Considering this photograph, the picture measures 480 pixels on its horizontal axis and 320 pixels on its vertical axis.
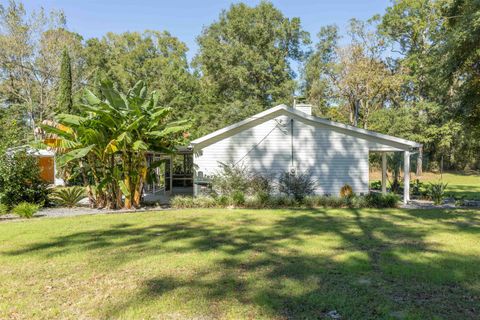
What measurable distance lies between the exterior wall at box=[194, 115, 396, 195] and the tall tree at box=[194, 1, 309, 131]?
690 inches

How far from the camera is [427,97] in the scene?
120 ft

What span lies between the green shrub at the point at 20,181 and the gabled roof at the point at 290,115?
5.78 metres

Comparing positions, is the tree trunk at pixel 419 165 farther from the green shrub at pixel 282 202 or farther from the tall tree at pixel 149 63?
the green shrub at pixel 282 202

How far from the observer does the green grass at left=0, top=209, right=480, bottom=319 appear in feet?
13.5

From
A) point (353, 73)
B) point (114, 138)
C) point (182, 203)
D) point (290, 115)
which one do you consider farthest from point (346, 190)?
point (353, 73)

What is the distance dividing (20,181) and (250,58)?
24.7 meters

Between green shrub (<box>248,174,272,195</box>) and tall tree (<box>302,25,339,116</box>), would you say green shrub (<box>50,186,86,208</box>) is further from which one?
tall tree (<box>302,25,339,116</box>)

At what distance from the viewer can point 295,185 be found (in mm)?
14711

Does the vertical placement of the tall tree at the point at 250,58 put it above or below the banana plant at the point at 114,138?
above

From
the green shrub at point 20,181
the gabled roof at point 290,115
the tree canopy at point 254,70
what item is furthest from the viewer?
the tree canopy at point 254,70

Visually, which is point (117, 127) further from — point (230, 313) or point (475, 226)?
point (475, 226)

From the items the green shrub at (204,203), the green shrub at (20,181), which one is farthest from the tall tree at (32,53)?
the green shrub at (204,203)

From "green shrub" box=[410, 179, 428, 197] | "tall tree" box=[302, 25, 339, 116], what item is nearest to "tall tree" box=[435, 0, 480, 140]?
"green shrub" box=[410, 179, 428, 197]

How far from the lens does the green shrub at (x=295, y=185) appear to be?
48.3ft
